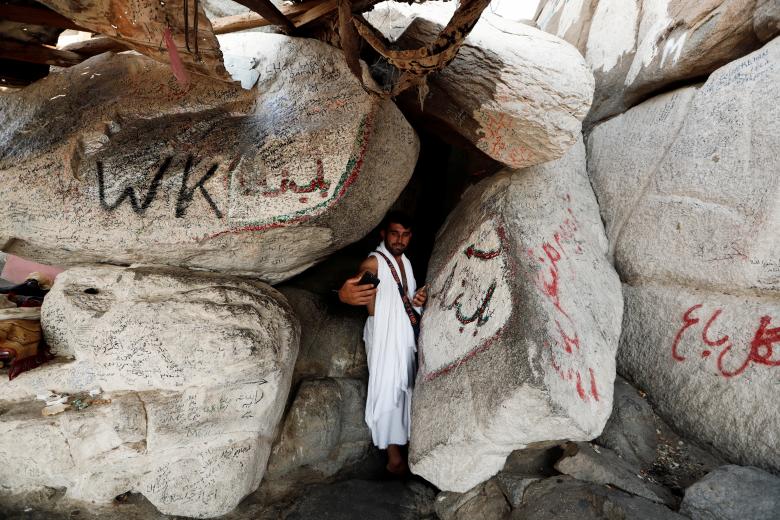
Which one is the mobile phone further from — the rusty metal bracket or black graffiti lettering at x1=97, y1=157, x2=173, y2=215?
black graffiti lettering at x1=97, y1=157, x2=173, y2=215

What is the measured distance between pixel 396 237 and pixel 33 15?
2235mm

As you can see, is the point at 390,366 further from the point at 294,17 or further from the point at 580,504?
the point at 294,17

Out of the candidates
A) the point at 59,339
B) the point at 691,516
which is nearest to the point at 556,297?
the point at 691,516

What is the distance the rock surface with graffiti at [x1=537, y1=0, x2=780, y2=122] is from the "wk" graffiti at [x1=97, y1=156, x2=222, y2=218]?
3068 millimetres

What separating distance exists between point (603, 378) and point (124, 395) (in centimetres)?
244

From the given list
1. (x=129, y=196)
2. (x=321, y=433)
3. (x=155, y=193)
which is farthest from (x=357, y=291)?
(x=129, y=196)

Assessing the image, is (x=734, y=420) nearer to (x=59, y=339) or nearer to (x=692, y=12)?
(x=692, y=12)

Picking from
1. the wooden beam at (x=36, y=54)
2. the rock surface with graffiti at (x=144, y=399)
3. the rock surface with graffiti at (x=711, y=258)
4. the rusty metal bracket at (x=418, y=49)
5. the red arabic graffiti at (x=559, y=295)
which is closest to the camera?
the rusty metal bracket at (x=418, y=49)

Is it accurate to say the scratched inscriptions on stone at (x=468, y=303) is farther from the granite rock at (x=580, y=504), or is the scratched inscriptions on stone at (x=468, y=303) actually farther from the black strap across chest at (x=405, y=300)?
the granite rock at (x=580, y=504)

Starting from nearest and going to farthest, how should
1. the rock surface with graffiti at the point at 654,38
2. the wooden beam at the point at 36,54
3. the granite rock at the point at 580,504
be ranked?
the granite rock at the point at 580,504 → the wooden beam at the point at 36,54 → the rock surface with graffiti at the point at 654,38

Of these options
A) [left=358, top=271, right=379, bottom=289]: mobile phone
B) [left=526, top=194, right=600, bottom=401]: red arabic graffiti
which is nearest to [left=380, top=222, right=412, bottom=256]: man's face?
[left=358, top=271, right=379, bottom=289]: mobile phone

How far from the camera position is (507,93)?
2.57 meters

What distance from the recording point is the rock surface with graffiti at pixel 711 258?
89.7 inches

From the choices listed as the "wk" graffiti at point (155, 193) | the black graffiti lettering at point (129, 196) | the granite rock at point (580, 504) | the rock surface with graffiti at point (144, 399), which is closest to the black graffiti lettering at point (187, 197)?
the "wk" graffiti at point (155, 193)
